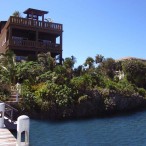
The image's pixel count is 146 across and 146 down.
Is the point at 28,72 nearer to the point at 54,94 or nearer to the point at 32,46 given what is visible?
the point at 54,94

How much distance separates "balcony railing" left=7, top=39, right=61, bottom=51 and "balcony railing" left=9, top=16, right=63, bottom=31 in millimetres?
1805

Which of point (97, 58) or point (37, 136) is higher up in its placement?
point (97, 58)

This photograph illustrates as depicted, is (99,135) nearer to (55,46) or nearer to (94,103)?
(94,103)

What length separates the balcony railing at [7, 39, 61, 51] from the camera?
34250 millimetres

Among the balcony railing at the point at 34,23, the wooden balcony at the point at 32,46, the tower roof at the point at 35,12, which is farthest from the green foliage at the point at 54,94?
the tower roof at the point at 35,12

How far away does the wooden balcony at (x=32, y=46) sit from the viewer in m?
34.2

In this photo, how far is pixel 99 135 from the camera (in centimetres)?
1820

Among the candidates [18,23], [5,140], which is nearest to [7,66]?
[18,23]

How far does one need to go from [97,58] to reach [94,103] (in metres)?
14.1

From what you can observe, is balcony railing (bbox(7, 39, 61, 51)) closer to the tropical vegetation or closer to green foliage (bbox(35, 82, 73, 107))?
the tropical vegetation

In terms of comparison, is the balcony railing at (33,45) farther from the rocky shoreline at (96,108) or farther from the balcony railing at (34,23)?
the rocky shoreline at (96,108)

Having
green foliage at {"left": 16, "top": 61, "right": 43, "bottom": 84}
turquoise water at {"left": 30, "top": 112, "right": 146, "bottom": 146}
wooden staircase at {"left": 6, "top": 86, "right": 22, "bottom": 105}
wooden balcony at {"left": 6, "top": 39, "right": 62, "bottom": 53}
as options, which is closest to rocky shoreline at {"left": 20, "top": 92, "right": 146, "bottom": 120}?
wooden staircase at {"left": 6, "top": 86, "right": 22, "bottom": 105}

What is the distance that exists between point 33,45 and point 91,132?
58.5 ft

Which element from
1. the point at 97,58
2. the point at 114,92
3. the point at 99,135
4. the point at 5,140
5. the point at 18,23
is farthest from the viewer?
the point at 97,58
